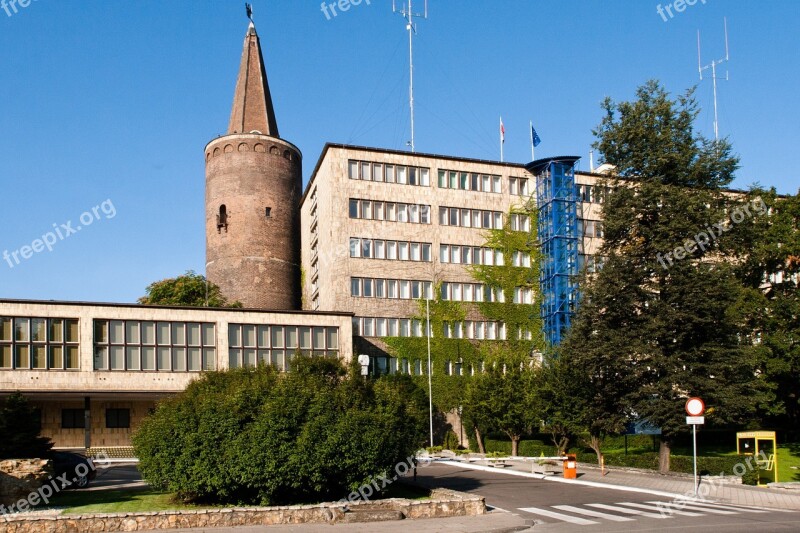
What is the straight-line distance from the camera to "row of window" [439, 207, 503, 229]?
6253 centimetres

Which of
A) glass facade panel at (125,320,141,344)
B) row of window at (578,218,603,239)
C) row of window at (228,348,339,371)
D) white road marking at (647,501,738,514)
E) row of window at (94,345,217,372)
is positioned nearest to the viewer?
white road marking at (647,501,738,514)

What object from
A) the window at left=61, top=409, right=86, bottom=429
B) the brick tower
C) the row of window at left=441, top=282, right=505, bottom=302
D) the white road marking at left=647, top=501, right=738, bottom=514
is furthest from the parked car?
the brick tower

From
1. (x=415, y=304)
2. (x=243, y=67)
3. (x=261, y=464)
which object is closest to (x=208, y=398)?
(x=261, y=464)

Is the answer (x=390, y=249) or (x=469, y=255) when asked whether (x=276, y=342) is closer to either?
A: (x=390, y=249)

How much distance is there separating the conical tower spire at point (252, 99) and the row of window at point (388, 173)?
15.7 metres

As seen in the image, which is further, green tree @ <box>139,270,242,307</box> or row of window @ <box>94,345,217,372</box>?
green tree @ <box>139,270,242,307</box>

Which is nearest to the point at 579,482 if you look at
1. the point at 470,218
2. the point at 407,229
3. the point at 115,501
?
the point at 115,501

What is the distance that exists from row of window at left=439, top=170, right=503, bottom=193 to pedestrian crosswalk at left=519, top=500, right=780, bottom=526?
136ft

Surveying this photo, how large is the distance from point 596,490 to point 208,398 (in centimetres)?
1388

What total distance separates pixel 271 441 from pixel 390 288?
131ft

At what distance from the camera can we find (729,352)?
112 feet

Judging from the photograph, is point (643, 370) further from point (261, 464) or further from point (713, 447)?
point (261, 464)

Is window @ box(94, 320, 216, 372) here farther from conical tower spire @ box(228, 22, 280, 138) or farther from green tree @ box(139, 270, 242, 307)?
conical tower spire @ box(228, 22, 280, 138)

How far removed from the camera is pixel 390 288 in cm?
6038
